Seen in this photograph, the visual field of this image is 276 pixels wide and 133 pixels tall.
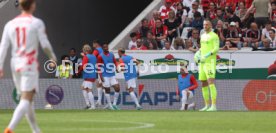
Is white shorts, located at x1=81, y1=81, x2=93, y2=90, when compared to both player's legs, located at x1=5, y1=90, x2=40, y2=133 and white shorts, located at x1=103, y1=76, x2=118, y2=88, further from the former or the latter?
player's legs, located at x1=5, y1=90, x2=40, y2=133

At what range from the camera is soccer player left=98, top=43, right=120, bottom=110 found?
1058 inches

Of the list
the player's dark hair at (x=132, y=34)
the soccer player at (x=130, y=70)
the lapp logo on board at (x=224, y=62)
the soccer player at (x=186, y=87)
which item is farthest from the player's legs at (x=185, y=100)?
the player's dark hair at (x=132, y=34)

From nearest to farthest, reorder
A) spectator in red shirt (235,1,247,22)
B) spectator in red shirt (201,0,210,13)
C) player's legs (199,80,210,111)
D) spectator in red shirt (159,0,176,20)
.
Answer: player's legs (199,80,210,111), spectator in red shirt (235,1,247,22), spectator in red shirt (159,0,176,20), spectator in red shirt (201,0,210,13)

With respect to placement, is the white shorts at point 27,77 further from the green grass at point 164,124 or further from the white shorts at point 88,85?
the white shorts at point 88,85

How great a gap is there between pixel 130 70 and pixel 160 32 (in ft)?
13.6

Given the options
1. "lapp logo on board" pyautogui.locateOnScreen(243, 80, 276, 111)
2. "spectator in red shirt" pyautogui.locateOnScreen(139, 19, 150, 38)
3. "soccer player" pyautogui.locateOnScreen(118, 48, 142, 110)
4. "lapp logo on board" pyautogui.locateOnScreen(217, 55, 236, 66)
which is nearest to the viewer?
"lapp logo on board" pyautogui.locateOnScreen(243, 80, 276, 111)

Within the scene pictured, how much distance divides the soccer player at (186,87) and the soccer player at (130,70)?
1358 millimetres

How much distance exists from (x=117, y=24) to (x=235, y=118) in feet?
76.5

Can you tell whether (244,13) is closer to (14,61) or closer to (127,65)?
(127,65)

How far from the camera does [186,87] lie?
26.4 metres

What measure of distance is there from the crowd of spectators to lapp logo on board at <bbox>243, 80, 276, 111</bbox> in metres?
2.76

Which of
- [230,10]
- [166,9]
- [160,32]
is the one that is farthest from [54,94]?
[230,10]

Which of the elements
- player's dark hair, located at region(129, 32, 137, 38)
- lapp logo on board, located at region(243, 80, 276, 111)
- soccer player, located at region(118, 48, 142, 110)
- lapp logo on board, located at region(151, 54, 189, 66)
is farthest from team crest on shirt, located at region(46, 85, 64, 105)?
lapp logo on board, located at region(243, 80, 276, 111)

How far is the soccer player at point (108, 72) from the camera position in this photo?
88.2 ft
